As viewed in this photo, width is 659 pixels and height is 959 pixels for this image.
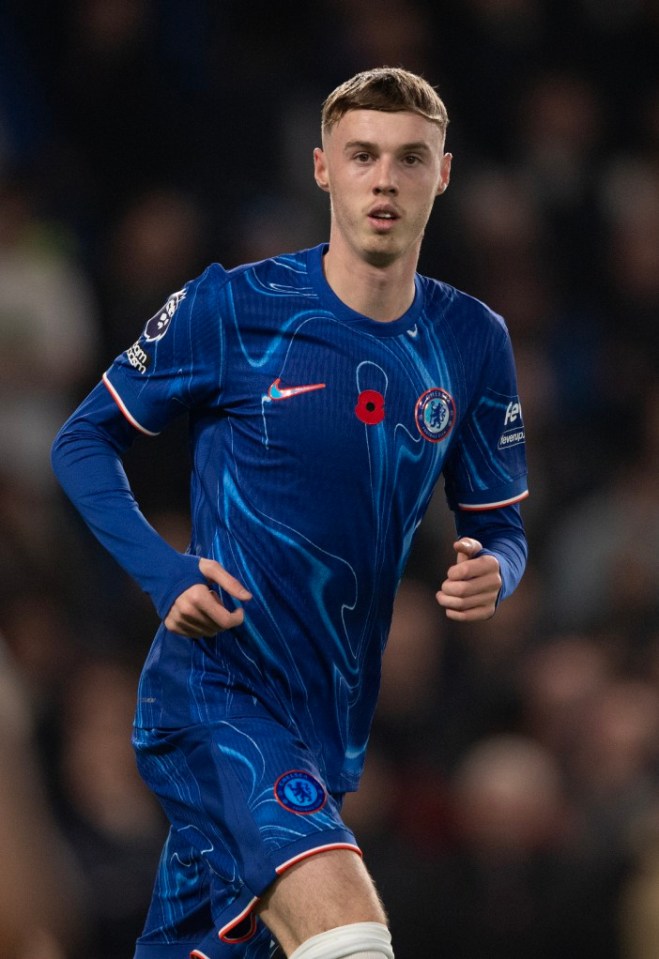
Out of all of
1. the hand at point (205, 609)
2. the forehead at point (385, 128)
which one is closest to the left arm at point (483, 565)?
the hand at point (205, 609)

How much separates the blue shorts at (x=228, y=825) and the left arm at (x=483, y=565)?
47cm

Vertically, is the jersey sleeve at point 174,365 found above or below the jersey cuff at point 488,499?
above

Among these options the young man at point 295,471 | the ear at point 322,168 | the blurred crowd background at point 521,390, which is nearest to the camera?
the young man at point 295,471

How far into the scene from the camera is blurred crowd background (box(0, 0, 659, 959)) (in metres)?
5.61

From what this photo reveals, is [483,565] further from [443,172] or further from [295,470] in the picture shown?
[443,172]

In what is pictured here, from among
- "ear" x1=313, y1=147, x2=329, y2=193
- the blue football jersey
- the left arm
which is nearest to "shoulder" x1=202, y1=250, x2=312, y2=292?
the blue football jersey

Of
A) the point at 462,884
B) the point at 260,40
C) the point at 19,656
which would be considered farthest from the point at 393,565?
the point at 260,40

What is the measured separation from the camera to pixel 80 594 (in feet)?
21.5

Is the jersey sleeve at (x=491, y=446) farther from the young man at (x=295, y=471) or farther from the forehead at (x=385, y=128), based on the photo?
the forehead at (x=385, y=128)

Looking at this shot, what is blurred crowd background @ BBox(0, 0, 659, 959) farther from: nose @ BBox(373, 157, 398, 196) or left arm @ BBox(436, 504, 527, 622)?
nose @ BBox(373, 157, 398, 196)

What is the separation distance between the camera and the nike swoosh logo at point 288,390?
340cm

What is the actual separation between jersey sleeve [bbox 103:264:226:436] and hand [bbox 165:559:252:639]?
45 centimetres

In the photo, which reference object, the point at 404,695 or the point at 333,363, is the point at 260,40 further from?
the point at 333,363

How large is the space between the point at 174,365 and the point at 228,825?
1.01 metres
